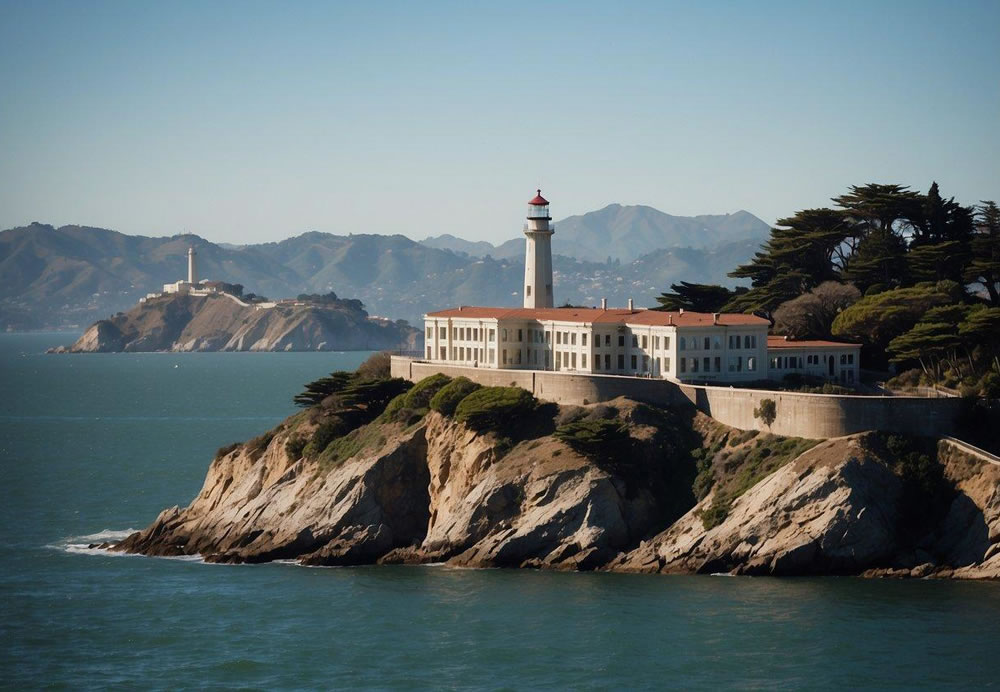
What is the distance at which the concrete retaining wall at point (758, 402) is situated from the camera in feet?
189

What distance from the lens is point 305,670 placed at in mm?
46875

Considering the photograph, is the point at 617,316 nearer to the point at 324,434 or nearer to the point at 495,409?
the point at 495,409

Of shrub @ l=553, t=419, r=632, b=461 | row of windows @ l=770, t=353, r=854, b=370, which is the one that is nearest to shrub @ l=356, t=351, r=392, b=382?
shrub @ l=553, t=419, r=632, b=461

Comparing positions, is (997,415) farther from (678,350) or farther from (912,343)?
(678,350)

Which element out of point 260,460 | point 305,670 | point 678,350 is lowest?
point 305,670

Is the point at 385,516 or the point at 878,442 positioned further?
the point at 385,516

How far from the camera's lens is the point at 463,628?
1975 inches

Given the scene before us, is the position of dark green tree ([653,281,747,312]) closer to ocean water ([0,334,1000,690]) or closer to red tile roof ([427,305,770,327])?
red tile roof ([427,305,770,327])

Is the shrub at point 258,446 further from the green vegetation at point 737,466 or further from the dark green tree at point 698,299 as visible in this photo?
the dark green tree at point 698,299

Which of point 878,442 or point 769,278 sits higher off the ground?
point 769,278

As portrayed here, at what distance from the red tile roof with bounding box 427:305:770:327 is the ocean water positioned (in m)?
15.8

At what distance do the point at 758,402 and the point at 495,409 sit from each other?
10.5 metres

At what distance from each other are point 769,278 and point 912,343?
59.0 ft

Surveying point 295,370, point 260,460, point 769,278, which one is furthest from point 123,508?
point 295,370
